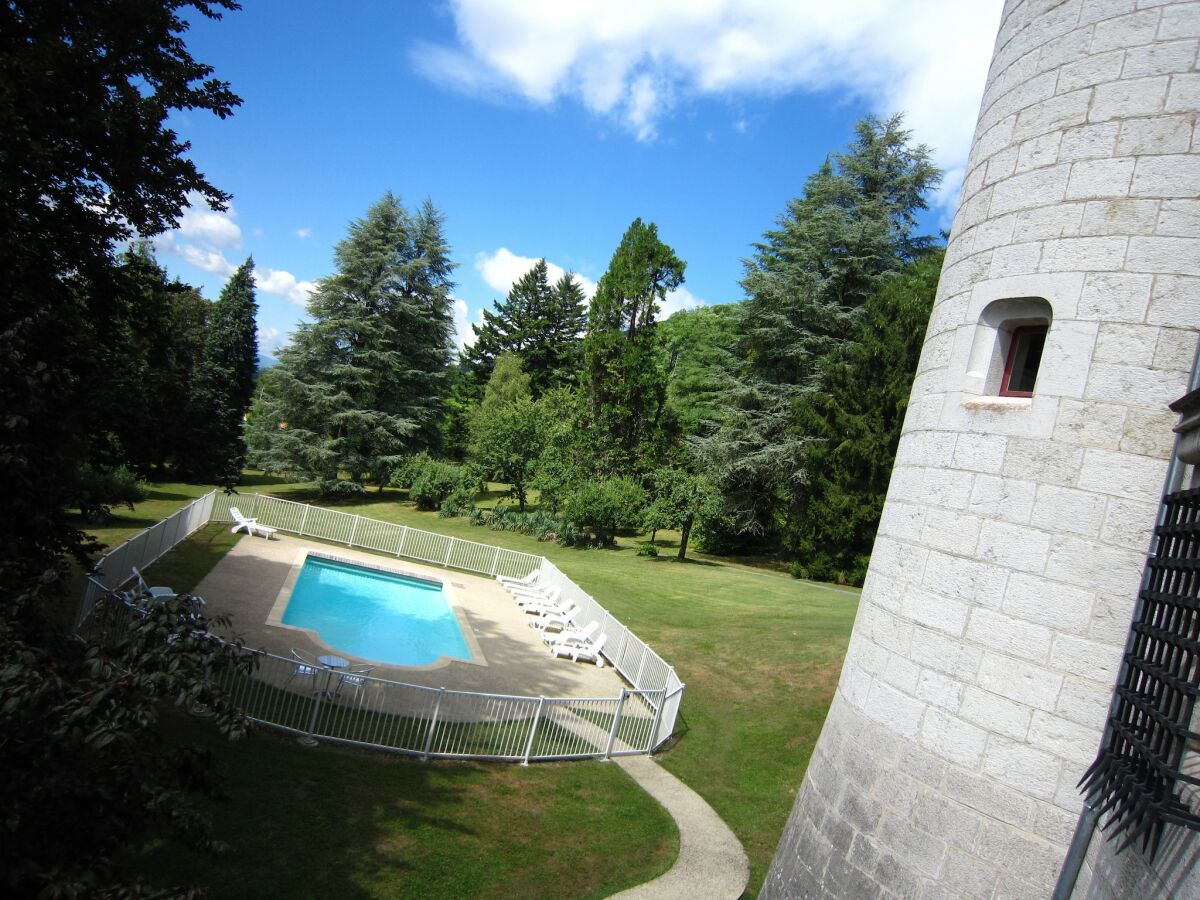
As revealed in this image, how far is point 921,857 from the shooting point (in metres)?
4.47

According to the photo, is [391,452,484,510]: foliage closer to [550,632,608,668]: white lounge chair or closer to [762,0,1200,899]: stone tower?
[550,632,608,668]: white lounge chair

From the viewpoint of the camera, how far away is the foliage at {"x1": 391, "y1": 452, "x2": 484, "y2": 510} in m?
33.2

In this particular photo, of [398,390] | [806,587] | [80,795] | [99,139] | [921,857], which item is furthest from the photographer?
[398,390]

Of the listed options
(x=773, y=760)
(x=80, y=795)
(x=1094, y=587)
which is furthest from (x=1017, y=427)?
(x=773, y=760)

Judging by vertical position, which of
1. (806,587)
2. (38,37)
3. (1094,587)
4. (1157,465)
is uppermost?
(38,37)

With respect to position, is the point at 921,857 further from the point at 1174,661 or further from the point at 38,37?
the point at 38,37

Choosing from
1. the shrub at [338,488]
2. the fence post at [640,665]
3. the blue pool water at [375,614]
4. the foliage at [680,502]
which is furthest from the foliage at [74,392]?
the shrub at [338,488]

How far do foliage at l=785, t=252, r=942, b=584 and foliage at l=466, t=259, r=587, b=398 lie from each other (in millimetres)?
32249

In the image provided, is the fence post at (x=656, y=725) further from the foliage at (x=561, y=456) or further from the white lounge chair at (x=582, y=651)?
the foliage at (x=561, y=456)

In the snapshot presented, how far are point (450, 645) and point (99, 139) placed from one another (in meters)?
11.7

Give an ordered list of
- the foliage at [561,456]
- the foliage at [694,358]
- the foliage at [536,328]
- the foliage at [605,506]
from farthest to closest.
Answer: the foliage at [536,328], the foliage at [694,358], the foliage at [561,456], the foliage at [605,506]

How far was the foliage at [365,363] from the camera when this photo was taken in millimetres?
Result: 35438

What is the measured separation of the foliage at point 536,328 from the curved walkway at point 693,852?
4611cm

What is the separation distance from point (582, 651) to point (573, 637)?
2.42 feet
